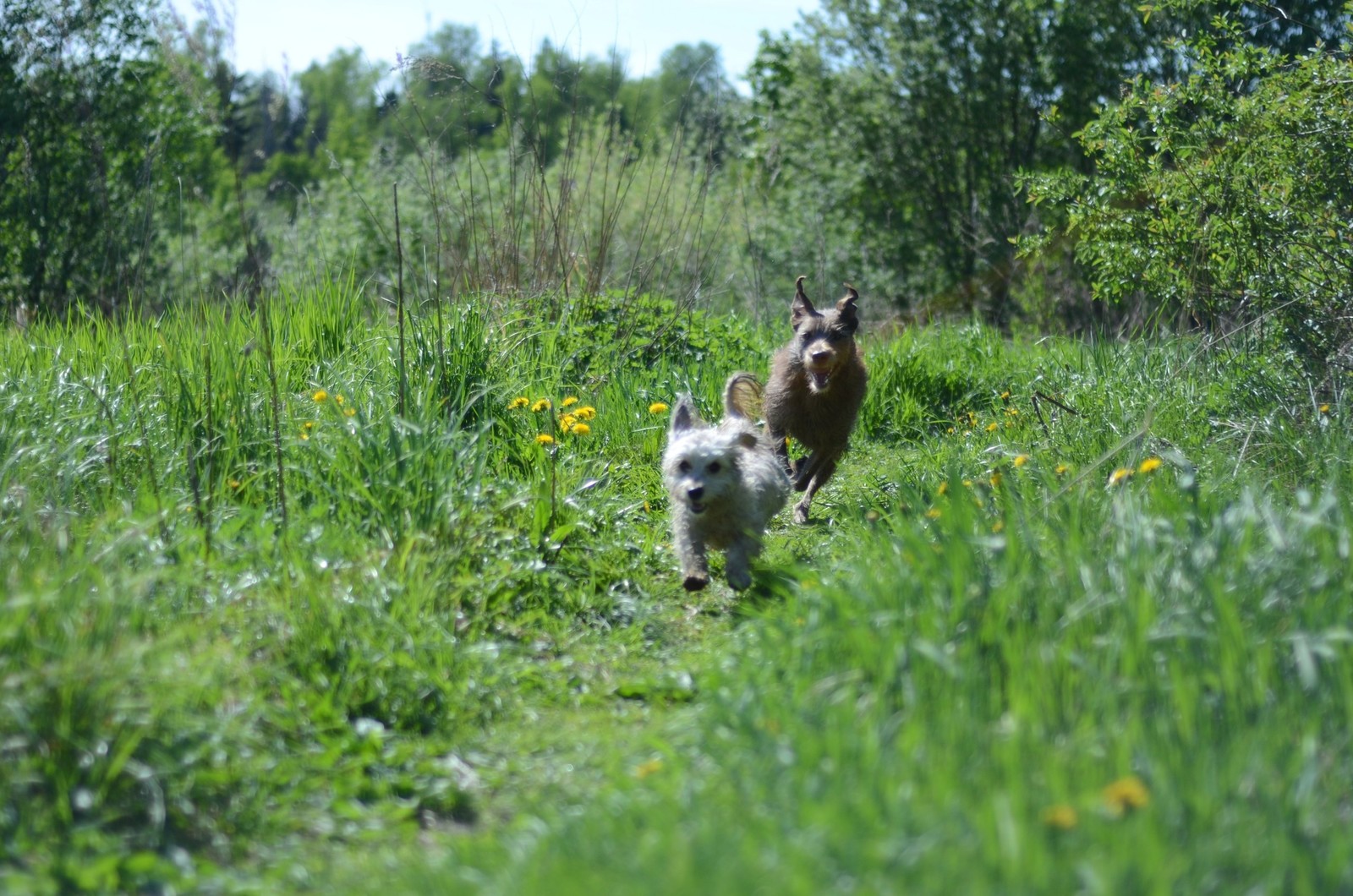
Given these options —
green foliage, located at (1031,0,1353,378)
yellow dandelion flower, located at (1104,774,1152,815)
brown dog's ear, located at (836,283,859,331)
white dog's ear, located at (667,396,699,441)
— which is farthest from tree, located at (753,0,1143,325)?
yellow dandelion flower, located at (1104,774,1152,815)

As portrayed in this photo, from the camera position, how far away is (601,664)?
4.38 meters

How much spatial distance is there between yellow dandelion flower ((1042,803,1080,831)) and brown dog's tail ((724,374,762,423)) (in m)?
4.24

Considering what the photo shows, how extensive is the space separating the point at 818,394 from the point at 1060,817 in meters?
4.74

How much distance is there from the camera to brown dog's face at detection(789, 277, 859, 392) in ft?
22.2

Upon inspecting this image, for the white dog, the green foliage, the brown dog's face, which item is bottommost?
the white dog

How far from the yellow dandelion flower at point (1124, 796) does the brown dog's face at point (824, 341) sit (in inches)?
175

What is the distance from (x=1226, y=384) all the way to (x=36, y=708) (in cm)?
602

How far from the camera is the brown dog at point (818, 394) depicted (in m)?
6.96

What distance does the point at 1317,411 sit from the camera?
18.3 ft

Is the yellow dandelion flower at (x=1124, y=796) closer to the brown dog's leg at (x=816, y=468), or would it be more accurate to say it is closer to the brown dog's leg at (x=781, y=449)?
the brown dog's leg at (x=816, y=468)

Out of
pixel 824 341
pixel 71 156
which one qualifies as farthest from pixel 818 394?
pixel 71 156

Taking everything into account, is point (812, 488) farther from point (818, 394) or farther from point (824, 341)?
point (824, 341)

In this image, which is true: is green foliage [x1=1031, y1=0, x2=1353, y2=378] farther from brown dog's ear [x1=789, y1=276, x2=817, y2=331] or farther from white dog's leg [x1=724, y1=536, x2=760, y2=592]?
white dog's leg [x1=724, y1=536, x2=760, y2=592]

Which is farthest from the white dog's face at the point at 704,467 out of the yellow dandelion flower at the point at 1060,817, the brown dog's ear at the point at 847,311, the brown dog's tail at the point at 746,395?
the yellow dandelion flower at the point at 1060,817
